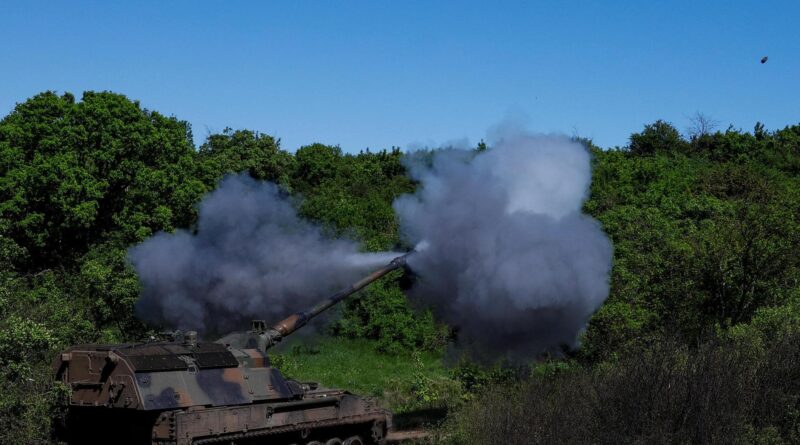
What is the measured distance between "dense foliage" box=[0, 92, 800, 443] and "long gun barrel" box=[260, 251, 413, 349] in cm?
362

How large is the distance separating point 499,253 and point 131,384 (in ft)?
26.3

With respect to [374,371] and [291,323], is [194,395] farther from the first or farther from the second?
[374,371]

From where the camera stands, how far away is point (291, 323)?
20.2 meters

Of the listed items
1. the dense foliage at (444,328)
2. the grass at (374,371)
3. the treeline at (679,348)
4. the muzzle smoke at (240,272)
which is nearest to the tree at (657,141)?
the dense foliage at (444,328)

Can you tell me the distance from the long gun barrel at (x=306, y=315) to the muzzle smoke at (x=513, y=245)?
0.79 meters

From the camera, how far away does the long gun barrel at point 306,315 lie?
19.9 meters

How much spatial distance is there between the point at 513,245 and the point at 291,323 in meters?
5.17

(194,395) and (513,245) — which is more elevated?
(513,245)

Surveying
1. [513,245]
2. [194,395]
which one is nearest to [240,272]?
[194,395]

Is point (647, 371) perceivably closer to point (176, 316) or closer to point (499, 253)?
point (499, 253)

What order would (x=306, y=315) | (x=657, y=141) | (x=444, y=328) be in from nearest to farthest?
(x=306, y=315) → (x=444, y=328) → (x=657, y=141)

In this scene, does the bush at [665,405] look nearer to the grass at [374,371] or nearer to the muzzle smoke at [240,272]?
the muzzle smoke at [240,272]

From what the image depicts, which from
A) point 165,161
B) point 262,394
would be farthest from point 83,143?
point 262,394

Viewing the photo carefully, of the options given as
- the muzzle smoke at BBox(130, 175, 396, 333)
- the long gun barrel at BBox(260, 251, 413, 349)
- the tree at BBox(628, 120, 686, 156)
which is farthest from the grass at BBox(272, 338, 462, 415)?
the tree at BBox(628, 120, 686, 156)
